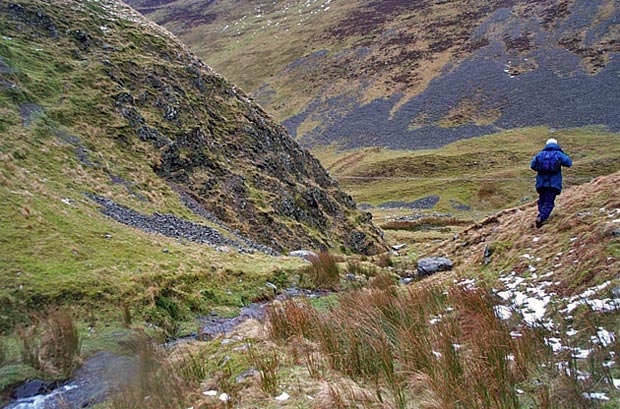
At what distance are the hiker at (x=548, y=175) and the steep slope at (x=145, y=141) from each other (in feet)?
33.9

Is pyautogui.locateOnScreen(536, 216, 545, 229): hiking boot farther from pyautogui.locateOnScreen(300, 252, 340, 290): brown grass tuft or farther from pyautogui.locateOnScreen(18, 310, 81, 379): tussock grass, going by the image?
pyautogui.locateOnScreen(18, 310, 81, 379): tussock grass

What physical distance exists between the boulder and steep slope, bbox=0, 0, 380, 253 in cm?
653

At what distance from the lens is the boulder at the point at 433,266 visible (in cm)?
1455

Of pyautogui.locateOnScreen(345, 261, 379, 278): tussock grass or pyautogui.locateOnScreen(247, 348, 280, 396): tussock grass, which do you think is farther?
pyautogui.locateOnScreen(345, 261, 379, 278): tussock grass

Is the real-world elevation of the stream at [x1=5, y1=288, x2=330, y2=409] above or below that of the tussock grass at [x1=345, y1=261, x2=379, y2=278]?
above

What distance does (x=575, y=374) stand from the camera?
14.2 ft

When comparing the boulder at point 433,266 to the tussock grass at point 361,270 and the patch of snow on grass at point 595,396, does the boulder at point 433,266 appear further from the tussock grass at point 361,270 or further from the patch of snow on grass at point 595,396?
the patch of snow on grass at point 595,396

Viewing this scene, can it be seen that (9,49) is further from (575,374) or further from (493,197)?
(493,197)

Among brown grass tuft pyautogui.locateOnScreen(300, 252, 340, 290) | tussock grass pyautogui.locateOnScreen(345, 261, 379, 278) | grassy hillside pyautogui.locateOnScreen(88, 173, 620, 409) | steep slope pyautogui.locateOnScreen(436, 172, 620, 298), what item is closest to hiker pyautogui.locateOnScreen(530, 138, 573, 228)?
steep slope pyautogui.locateOnScreen(436, 172, 620, 298)

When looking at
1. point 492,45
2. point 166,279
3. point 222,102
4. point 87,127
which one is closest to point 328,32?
point 492,45

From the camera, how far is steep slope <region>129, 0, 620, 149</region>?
260 feet

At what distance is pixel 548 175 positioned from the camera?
11758 mm

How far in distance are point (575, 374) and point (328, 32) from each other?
141 m

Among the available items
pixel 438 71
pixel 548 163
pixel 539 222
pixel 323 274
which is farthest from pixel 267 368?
pixel 438 71
